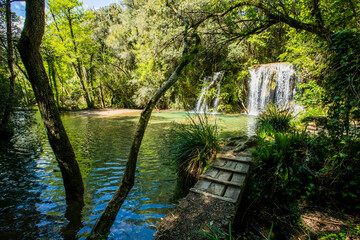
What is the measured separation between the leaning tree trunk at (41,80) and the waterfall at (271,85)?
15.0 m

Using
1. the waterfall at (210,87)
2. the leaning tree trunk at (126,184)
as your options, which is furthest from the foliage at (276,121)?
the leaning tree trunk at (126,184)

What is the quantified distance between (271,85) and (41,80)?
17.6 m

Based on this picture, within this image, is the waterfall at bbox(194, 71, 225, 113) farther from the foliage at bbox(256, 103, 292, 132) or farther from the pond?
the foliage at bbox(256, 103, 292, 132)

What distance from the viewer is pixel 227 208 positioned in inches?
90.9

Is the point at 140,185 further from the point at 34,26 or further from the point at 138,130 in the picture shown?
the point at 34,26

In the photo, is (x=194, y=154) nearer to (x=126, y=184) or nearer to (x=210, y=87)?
(x=126, y=184)

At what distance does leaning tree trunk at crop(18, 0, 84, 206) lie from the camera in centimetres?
228

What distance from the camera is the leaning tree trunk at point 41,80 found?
2.28 metres

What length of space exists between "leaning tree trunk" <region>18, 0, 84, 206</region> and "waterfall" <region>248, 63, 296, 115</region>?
15.0 metres

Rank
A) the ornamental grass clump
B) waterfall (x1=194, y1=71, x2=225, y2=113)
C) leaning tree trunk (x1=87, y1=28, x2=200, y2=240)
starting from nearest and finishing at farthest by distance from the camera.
Result: 1. leaning tree trunk (x1=87, y1=28, x2=200, y2=240)
2. the ornamental grass clump
3. waterfall (x1=194, y1=71, x2=225, y2=113)

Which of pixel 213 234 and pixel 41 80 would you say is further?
pixel 41 80

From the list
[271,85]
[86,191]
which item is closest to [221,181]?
[86,191]

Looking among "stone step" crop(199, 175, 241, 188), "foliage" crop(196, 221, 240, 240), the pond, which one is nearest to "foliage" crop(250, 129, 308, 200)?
"stone step" crop(199, 175, 241, 188)

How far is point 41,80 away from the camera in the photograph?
241 cm
